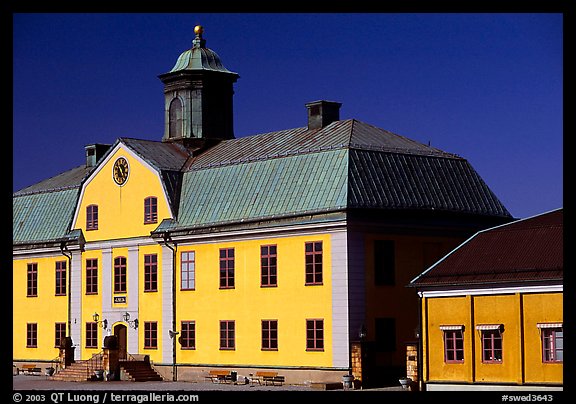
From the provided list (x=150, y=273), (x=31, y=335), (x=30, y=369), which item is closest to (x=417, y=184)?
(x=150, y=273)

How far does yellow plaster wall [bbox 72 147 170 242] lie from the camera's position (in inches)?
2429

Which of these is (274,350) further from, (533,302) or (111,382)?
(533,302)

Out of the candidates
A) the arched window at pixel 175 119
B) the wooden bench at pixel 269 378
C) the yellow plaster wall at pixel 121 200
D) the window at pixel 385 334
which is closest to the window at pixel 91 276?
the yellow plaster wall at pixel 121 200

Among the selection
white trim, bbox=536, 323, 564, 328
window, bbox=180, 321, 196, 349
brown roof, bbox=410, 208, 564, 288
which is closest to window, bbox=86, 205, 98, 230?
window, bbox=180, 321, 196, 349

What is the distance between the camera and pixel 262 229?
55.0m

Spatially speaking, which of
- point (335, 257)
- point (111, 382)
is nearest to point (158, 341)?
point (111, 382)

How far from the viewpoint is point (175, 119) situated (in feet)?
223

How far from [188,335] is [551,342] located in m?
21.0

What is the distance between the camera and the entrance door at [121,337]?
63.4 m

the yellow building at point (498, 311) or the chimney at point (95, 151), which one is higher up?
the chimney at point (95, 151)

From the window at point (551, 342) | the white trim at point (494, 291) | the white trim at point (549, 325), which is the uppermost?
the white trim at point (494, 291)

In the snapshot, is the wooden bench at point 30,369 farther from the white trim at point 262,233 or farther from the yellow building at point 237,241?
the white trim at point 262,233

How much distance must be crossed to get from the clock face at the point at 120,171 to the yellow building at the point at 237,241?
6 centimetres

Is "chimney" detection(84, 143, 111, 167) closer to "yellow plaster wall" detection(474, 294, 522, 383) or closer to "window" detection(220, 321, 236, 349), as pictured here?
"window" detection(220, 321, 236, 349)
